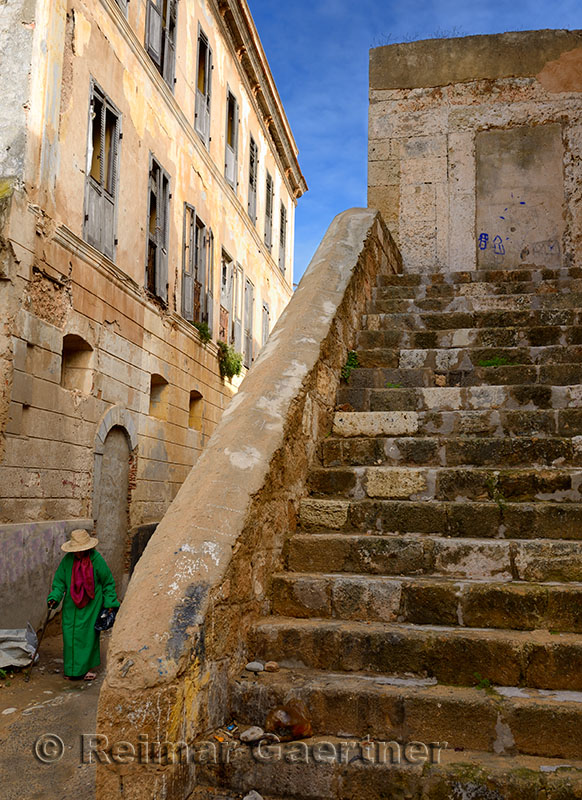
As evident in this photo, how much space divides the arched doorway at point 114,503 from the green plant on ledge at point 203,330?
3.48 metres

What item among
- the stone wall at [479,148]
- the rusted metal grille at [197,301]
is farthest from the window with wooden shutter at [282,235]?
the stone wall at [479,148]

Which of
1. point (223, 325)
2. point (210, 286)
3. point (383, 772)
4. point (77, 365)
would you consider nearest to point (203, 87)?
point (210, 286)

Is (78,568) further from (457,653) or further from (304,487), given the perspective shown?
(457,653)

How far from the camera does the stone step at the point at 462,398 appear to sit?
4.38 meters

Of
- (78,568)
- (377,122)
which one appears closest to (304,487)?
(78,568)

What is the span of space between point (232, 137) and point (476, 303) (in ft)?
36.8

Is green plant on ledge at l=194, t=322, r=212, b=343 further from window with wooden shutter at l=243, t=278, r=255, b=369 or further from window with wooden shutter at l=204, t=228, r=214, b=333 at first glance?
window with wooden shutter at l=243, t=278, r=255, b=369

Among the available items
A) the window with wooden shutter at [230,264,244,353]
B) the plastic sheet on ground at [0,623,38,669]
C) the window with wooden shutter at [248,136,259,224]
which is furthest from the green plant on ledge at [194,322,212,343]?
the plastic sheet on ground at [0,623,38,669]

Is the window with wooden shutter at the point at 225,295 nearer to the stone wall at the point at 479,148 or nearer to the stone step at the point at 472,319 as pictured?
the stone wall at the point at 479,148

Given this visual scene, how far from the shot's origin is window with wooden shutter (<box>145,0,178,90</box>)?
35.2ft

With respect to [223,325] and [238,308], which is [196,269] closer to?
[223,325]

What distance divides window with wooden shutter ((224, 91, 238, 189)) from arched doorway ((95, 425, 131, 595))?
765 centimetres

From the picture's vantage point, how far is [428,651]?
2.81 meters

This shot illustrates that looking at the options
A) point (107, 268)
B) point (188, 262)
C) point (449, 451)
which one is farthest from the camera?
point (188, 262)
